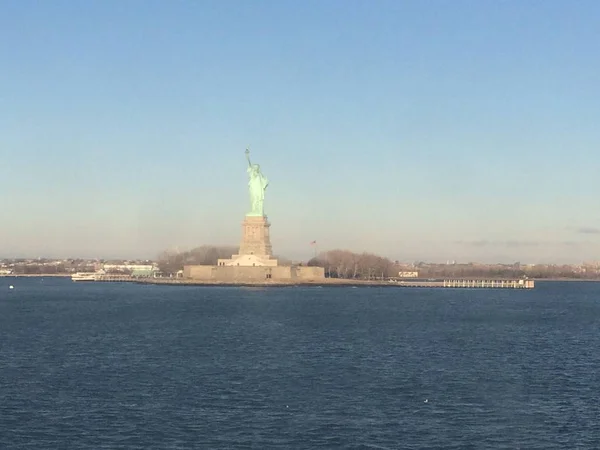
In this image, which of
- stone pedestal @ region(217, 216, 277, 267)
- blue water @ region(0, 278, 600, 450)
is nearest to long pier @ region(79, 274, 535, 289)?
stone pedestal @ region(217, 216, 277, 267)

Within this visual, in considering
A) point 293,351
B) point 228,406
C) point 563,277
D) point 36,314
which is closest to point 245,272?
point 36,314

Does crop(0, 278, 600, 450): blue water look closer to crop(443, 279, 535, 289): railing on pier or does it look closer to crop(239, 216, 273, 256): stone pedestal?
crop(239, 216, 273, 256): stone pedestal

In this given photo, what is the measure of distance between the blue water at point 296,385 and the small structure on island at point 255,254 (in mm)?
36107

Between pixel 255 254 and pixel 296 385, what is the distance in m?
53.0

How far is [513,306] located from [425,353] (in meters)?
26.8

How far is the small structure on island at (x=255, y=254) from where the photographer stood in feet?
231

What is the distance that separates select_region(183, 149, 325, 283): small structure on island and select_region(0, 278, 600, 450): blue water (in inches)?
1422

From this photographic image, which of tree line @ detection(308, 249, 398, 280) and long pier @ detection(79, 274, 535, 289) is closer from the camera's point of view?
long pier @ detection(79, 274, 535, 289)

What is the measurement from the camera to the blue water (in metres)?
14.6

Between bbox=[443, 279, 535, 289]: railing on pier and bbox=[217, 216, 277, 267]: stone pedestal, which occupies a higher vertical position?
bbox=[217, 216, 277, 267]: stone pedestal

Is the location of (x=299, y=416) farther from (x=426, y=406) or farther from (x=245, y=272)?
(x=245, y=272)

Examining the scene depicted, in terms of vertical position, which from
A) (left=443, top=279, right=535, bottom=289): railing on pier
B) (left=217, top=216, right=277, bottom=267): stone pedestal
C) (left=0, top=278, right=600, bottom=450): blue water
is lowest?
(left=0, top=278, right=600, bottom=450): blue water

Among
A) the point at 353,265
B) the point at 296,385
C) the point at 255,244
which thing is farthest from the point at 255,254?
the point at 296,385

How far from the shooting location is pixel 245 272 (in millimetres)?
73062
